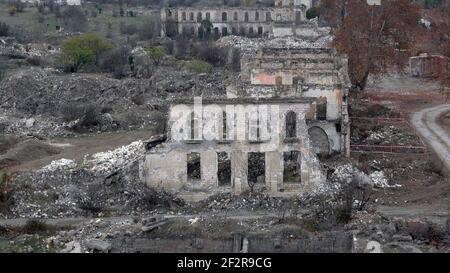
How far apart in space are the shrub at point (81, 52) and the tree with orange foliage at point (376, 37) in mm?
15961

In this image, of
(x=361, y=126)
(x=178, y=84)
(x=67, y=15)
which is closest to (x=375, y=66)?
(x=361, y=126)

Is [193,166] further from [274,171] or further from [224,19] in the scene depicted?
[224,19]

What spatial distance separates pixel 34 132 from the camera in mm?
31250

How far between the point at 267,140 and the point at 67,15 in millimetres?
54010

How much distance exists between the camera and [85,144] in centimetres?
2911

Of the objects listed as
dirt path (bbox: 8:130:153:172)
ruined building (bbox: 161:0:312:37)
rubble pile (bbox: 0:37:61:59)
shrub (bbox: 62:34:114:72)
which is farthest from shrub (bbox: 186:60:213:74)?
ruined building (bbox: 161:0:312:37)

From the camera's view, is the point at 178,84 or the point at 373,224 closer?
the point at 373,224

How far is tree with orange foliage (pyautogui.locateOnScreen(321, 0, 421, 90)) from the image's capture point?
35.4m

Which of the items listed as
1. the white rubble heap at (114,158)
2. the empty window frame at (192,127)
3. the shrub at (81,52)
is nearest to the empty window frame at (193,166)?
the empty window frame at (192,127)

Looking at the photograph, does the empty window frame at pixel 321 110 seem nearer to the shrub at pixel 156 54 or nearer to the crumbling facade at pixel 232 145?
the crumbling facade at pixel 232 145

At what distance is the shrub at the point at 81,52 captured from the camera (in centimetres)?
4447

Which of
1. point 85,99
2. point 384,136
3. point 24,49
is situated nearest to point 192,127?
point 384,136

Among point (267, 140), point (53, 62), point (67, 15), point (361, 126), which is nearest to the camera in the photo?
point (267, 140)

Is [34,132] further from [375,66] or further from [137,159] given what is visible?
[375,66]
